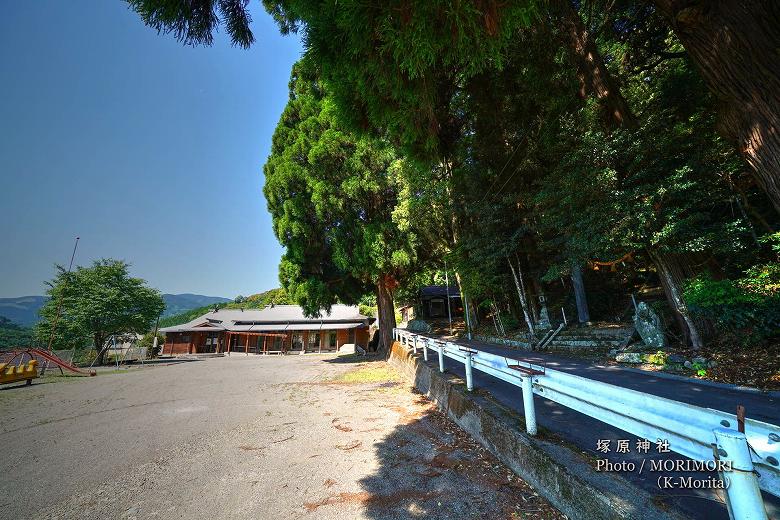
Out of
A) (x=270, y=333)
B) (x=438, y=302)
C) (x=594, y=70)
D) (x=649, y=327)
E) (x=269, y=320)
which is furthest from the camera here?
(x=438, y=302)

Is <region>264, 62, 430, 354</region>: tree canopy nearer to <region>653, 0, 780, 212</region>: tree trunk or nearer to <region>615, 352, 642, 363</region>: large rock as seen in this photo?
<region>615, 352, 642, 363</region>: large rock

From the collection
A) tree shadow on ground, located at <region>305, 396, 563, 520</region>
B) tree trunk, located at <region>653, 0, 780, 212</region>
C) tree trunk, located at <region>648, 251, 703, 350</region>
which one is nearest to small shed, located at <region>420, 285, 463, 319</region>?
tree trunk, located at <region>648, 251, 703, 350</region>

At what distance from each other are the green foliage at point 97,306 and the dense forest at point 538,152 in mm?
19112

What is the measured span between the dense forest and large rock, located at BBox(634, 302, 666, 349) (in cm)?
38

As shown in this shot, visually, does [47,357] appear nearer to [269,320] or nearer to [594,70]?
[269,320]

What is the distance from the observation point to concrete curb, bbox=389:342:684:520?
1719 millimetres

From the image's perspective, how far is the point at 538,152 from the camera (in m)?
10.2

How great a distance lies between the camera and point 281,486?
10.0 feet

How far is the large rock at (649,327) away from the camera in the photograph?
7127 mm

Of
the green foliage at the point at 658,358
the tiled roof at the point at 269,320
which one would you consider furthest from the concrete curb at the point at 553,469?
the tiled roof at the point at 269,320

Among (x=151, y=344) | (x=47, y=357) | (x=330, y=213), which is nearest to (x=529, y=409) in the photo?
(x=330, y=213)

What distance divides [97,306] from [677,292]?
3448 cm

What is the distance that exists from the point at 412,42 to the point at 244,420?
653 centimetres

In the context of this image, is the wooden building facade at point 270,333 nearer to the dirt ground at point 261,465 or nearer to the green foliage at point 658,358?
the dirt ground at point 261,465
